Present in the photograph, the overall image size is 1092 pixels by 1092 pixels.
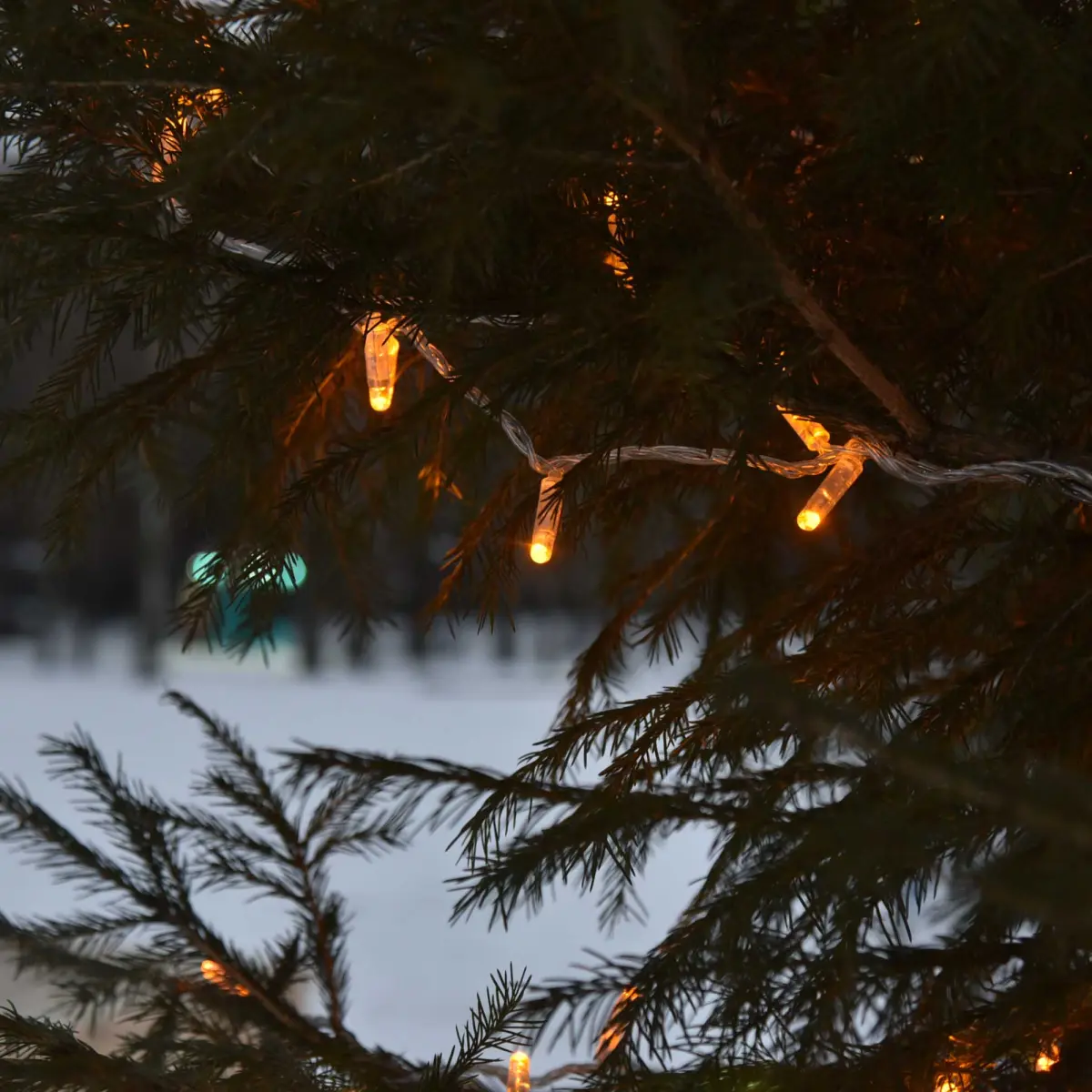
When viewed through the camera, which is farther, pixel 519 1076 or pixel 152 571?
pixel 152 571

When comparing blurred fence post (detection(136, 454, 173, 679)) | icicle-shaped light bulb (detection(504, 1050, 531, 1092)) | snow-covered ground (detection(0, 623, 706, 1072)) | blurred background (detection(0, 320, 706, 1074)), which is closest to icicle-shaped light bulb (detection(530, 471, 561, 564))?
icicle-shaped light bulb (detection(504, 1050, 531, 1092))

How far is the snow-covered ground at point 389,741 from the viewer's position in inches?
58.8

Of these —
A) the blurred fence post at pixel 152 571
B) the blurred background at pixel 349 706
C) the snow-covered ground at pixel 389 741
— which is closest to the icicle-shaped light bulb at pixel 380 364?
the blurred background at pixel 349 706

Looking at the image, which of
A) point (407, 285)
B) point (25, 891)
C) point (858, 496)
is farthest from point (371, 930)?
point (407, 285)

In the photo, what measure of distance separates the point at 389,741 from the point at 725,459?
136cm

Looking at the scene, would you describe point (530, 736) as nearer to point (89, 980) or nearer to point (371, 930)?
point (371, 930)

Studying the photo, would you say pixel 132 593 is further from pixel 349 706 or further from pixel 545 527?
pixel 545 527

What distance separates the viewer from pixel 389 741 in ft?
5.80

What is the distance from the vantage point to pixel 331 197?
37 centimetres

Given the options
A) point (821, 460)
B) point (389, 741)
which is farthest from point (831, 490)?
point (389, 741)

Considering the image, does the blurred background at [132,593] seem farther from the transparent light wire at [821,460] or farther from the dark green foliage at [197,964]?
the transparent light wire at [821,460]

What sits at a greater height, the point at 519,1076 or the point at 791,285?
the point at 791,285

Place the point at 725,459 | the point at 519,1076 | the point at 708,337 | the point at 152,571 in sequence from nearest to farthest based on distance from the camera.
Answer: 1. the point at 708,337
2. the point at 725,459
3. the point at 519,1076
4. the point at 152,571

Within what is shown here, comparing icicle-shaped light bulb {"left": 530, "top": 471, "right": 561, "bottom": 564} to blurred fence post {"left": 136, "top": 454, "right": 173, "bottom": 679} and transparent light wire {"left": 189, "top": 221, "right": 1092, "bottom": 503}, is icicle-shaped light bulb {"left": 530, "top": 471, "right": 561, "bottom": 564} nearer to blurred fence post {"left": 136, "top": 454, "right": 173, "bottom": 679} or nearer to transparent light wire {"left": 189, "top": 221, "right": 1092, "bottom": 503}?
transparent light wire {"left": 189, "top": 221, "right": 1092, "bottom": 503}
